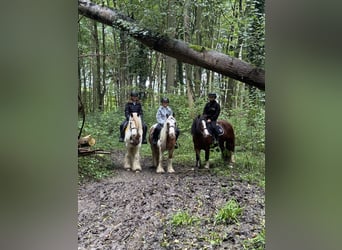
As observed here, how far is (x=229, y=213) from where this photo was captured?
1.74 meters

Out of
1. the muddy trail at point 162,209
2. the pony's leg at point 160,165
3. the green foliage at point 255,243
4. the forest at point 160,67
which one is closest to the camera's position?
the green foliage at point 255,243

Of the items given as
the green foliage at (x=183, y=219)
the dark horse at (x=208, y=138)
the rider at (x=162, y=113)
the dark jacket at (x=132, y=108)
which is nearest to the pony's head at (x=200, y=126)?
the dark horse at (x=208, y=138)

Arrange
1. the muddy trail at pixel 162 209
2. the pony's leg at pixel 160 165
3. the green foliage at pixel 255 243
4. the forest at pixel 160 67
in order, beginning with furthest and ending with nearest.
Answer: the pony's leg at pixel 160 165
the forest at pixel 160 67
the muddy trail at pixel 162 209
the green foliage at pixel 255 243

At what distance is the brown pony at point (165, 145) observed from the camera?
191cm

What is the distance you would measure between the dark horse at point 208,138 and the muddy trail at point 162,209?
0.14 meters

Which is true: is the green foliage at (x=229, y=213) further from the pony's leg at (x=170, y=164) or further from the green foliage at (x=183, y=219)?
the pony's leg at (x=170, y=164)

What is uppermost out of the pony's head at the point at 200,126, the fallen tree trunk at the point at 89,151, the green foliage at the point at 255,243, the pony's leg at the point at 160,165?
the pony's head at the point at 200,126

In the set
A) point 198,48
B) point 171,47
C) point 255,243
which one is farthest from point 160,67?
point 255,243

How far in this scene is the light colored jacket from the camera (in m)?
1.90
